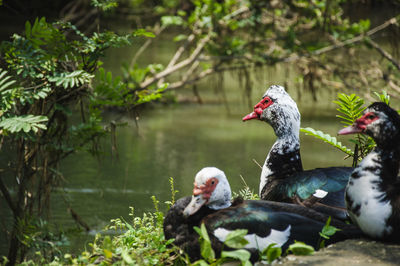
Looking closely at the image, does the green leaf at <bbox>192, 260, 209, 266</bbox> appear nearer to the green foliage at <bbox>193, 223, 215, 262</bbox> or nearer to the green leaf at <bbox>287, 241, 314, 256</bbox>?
the green foliage at <bbox>193, 223, 215, 262</bbox>

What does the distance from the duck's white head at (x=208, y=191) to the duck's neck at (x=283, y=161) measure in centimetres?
80

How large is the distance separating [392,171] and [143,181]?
389cm

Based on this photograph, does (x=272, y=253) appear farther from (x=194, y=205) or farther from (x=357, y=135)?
(x=357, y=135)

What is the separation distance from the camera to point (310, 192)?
310 cm

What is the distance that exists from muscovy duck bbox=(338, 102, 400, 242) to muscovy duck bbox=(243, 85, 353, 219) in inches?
13.6

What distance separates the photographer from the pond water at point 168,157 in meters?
5.60

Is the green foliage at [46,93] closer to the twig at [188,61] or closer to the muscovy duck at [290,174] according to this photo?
the muscovy duck at [290,174]

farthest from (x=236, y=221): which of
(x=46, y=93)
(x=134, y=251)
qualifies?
(x=46, y=93)

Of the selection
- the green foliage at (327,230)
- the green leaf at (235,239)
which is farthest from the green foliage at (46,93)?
the green foliage at (327,230)

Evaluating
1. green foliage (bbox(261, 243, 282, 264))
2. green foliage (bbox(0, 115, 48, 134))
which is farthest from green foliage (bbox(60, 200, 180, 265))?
green foliage (bbox(0, 115, 48, 134))

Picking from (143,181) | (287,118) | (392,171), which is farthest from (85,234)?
(392,171)

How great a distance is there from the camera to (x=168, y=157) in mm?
7270

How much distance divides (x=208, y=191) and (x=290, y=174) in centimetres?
95

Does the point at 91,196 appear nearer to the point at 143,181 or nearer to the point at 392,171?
the point at 143,181
